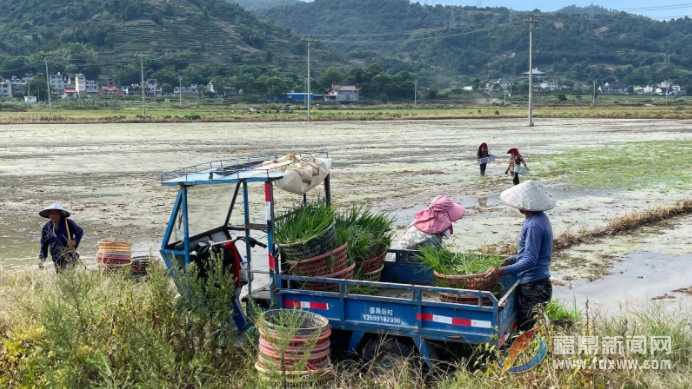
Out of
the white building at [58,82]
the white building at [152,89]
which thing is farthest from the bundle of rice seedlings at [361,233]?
the white building at [58,82]

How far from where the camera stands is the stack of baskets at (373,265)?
7348mm

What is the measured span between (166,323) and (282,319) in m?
1.15

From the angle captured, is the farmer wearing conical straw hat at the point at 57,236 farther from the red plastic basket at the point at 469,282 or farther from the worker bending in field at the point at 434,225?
the red plastic basket at the point at 469,282

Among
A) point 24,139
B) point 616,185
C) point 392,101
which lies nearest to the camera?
point 616,185

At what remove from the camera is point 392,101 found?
12056 centimetres

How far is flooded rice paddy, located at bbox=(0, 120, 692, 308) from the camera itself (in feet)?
36.6

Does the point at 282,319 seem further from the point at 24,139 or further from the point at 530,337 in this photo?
the point at 24,139

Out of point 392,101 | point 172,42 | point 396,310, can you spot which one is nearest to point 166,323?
point 396,310

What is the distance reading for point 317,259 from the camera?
21.9 feet

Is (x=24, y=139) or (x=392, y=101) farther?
(x=392, y=101)

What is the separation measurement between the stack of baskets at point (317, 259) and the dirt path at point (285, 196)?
1265 millimetres

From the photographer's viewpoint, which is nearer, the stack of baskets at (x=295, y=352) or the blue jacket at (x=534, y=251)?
the stack of baskets at (x=295, y=352)

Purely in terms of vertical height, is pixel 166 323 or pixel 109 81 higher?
pixel 109 81

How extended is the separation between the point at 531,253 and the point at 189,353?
330 centimetres
